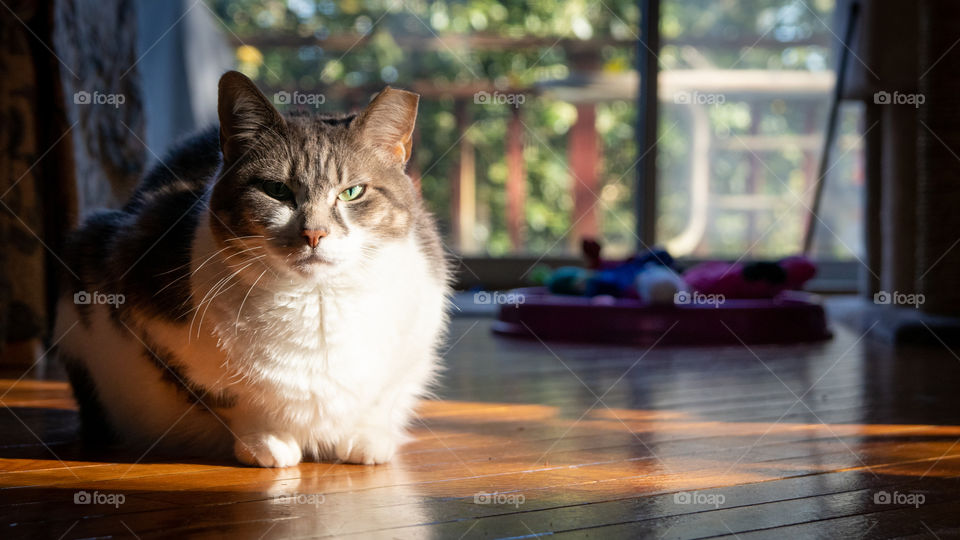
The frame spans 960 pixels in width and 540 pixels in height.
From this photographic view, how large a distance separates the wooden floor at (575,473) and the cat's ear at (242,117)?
Result: 512mm

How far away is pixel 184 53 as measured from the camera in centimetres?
367

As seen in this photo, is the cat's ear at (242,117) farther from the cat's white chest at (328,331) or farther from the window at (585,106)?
the window at (585,106)

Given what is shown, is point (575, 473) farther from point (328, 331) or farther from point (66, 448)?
point (66, 448)

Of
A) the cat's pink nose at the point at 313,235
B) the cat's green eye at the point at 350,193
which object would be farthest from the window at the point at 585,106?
the cat's pink nose at the point at 313,235

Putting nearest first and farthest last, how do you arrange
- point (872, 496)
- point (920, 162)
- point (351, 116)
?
point (872, 496)
point (351, 116)
point (920, 162)

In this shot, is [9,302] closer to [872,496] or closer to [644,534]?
[644,534]

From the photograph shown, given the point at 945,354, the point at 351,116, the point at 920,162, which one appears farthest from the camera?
the point at 920,162

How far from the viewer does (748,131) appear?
15.6 ft

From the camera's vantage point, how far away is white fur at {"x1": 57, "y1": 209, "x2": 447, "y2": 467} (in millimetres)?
1316

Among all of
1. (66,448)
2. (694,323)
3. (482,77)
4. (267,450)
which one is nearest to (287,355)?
(267,450)

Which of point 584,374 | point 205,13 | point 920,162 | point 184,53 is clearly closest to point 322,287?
point 584,374

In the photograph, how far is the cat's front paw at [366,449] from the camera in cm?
144

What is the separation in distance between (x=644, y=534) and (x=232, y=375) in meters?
0.66

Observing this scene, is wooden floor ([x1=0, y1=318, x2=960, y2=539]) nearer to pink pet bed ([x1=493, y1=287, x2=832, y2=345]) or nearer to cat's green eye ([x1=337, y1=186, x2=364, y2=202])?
cat's green eye ([x1=337, y1=186, x2=364, y2=202])
